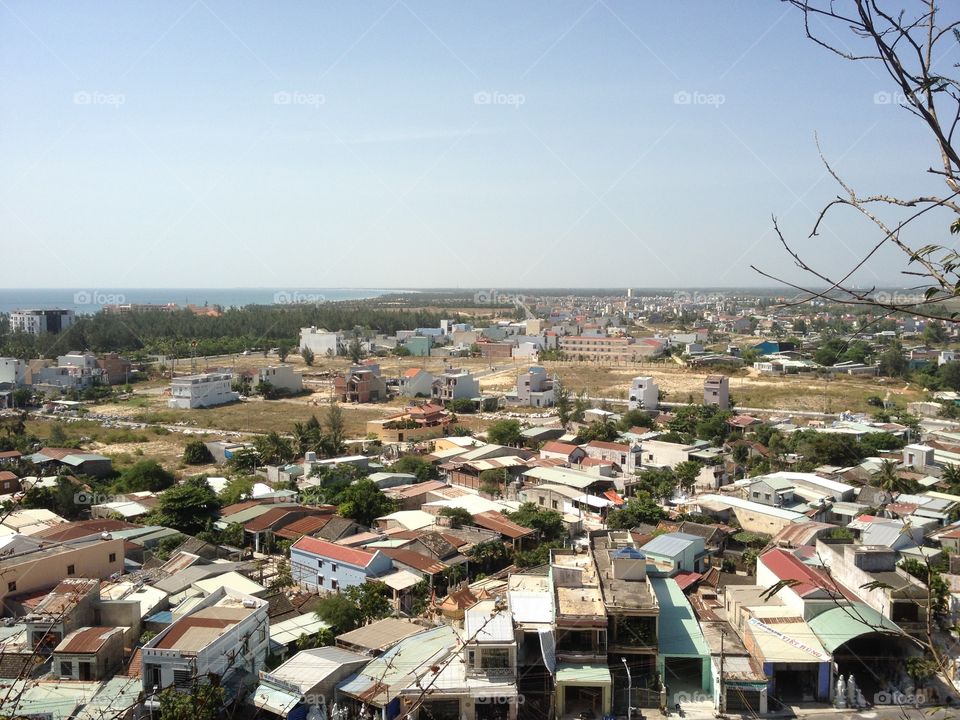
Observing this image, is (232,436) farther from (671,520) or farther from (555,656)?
(555,656)

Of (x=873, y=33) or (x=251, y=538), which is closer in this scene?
(x=873, y=33)

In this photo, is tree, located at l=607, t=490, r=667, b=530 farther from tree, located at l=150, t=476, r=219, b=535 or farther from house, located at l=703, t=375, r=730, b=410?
house, located at l=703, t=375, r=730, b=410

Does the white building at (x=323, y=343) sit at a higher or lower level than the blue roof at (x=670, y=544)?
higher

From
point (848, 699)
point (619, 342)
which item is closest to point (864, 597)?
point (848, 699)

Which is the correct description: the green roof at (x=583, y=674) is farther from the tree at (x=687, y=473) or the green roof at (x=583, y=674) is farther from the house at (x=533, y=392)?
A: the house at (x=533, y=392)

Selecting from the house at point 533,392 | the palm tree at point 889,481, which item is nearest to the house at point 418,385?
the house at point 533,392
